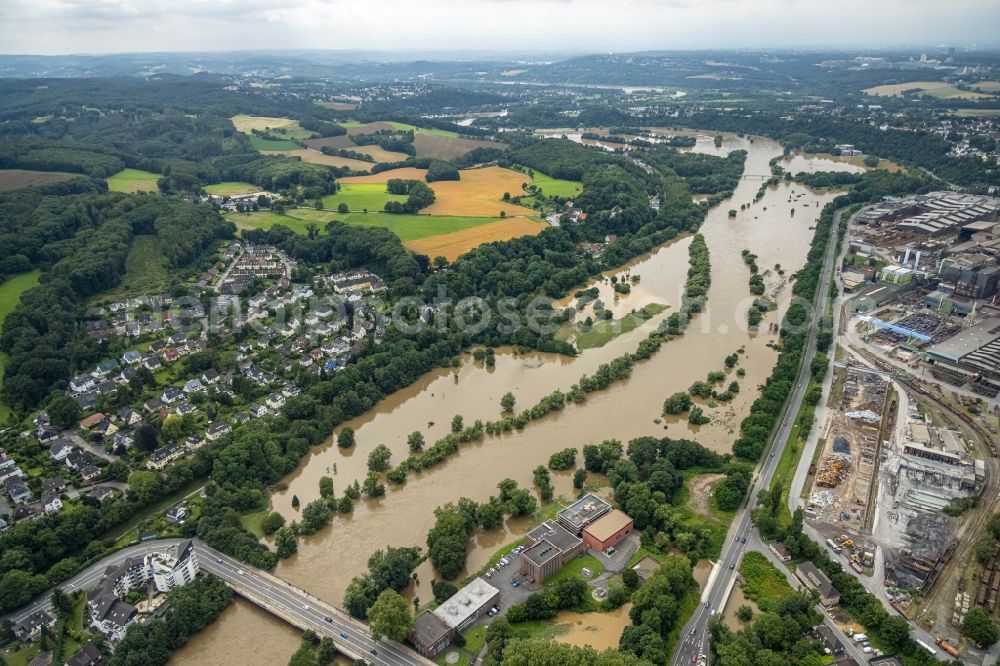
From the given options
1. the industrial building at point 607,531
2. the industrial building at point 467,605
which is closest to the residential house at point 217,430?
the industrial building at point 467,605

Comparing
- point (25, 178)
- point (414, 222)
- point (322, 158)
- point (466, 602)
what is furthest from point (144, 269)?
point (466, 602)

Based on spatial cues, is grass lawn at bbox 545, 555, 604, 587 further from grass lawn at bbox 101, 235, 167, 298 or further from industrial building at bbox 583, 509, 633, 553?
grass lawn at bbox 101, 235, 167, 298

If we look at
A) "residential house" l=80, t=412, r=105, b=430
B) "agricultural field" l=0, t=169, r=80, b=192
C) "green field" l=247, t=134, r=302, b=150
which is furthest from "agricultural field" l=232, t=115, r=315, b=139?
"residential house" l=80, t=412, r=105, b=430

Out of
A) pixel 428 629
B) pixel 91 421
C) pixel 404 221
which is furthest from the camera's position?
pixel 404 221

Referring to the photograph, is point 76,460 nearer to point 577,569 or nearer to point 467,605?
point 467,605

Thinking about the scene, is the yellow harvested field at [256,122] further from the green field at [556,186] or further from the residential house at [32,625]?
the residential house at [32,625]

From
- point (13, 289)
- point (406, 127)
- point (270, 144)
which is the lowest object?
point (13, 289)
